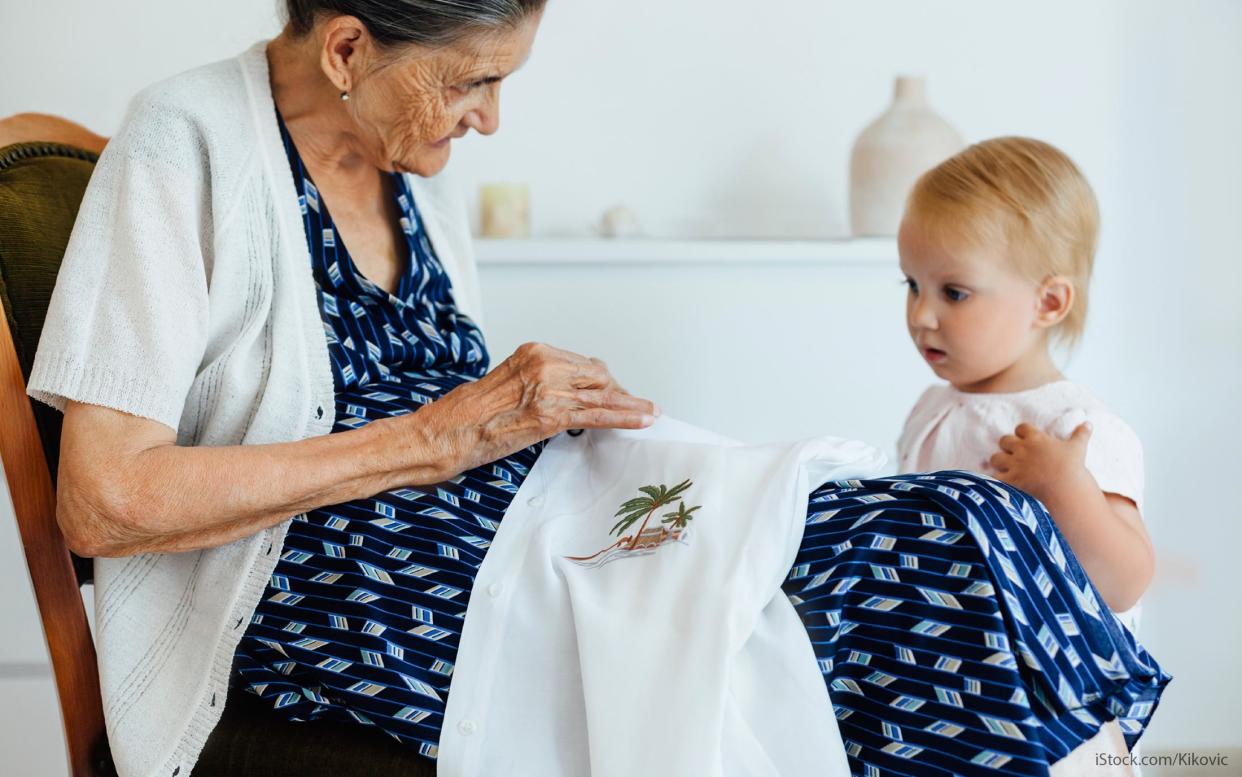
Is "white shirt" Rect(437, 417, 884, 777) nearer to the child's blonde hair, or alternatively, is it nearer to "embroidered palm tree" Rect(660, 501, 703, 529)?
"embroidered palm tree" Rect(660, 501, 703, 529)

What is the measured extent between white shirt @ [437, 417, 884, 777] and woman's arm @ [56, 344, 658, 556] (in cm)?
10

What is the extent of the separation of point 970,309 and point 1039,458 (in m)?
0.23

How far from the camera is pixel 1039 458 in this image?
1.29 m

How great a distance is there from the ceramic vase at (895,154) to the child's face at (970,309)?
0.57m

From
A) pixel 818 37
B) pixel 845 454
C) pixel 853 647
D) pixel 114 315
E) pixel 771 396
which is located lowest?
→ pixel 771 396

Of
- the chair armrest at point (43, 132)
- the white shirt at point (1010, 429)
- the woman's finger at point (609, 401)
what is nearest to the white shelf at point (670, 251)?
the white shirt at point (1010, 429)

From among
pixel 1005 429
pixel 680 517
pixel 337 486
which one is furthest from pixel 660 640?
pixel 1005 429

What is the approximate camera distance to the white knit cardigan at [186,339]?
108 cm

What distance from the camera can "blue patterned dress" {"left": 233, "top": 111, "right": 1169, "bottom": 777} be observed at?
3.08 feet

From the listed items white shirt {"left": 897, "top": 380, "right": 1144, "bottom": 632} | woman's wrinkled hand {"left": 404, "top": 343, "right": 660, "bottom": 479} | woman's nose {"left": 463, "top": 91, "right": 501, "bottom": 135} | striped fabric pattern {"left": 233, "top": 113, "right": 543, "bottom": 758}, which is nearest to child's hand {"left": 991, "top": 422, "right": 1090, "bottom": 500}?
white shirt {"left": 897, "top": 380, "right": 1144, "bottom": 632}

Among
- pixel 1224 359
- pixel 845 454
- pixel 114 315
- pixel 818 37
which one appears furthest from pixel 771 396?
pixel 114 315

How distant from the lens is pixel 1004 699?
92cm

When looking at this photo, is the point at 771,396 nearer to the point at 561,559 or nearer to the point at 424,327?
the point at 424,327

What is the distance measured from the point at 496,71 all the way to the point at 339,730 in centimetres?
73
